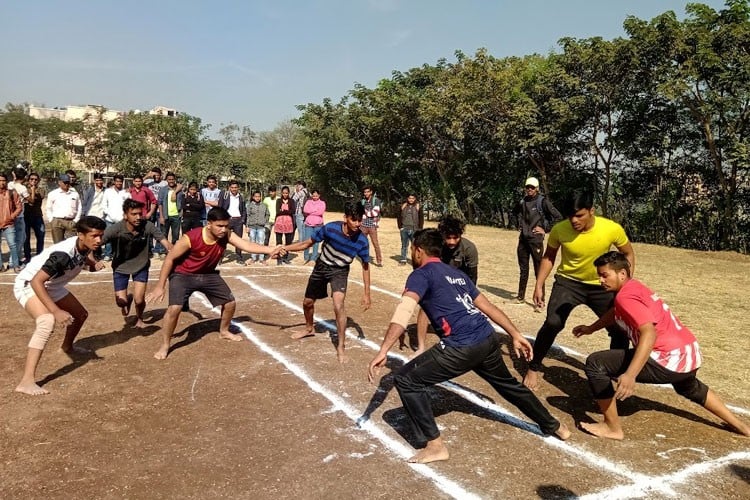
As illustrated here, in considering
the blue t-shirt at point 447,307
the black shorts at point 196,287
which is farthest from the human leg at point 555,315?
the black shorts at point 196,287

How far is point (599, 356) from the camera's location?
4645 millimetres

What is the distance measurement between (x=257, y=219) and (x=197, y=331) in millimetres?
6329

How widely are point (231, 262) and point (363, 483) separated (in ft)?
34.2

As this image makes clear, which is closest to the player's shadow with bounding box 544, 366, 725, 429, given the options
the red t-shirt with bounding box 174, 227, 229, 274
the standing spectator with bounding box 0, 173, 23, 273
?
the red t-shirt with bounding box 174, 227, 229, 274

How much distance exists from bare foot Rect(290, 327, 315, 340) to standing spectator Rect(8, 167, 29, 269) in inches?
281

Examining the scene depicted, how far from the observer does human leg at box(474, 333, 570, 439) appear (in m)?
4.16

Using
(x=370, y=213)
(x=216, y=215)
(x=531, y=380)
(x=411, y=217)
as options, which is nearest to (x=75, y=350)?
(x=216, y=215)

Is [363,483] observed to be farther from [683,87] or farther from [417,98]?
[417,98]

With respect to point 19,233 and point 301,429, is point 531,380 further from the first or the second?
point 19,233

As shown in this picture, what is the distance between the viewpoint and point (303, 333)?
7254 millimetres

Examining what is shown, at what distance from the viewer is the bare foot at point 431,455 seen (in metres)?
4.05

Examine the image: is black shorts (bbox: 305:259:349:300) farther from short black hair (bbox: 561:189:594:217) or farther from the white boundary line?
short black hair (bbox: 561:189:594:217)

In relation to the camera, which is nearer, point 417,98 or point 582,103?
point 582,103

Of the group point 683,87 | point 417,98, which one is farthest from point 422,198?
point 683,87
